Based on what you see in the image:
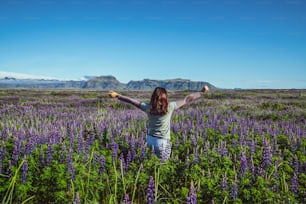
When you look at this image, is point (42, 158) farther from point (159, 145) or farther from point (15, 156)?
point (159, 145)

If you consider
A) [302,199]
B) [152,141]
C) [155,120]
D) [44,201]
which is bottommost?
[44,201]

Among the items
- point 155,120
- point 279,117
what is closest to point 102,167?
point 155,120

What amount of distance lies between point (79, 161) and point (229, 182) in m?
2.66

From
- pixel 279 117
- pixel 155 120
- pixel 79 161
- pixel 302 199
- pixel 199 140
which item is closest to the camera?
pixel 302 199

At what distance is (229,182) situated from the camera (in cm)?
380

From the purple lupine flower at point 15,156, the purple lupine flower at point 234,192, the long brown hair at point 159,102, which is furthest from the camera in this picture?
the long brown hair at point 159,102

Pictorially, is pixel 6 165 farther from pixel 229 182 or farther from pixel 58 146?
pixel 229 182

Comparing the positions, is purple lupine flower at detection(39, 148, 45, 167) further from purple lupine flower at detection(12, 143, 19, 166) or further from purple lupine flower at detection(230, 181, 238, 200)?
purple lupine flower at detection(230, 181, 238, 200)

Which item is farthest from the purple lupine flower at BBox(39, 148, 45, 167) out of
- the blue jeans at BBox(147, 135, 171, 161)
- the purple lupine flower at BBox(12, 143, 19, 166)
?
the blue jeans at BBox(147, 135, 171, 161)

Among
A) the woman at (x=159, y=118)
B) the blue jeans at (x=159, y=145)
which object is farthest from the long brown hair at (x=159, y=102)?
the blue jeans at (x=159, y=145)

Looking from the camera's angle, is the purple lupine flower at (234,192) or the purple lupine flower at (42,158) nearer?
the purple lupine flower at (234,192)

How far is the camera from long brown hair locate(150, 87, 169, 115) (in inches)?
199

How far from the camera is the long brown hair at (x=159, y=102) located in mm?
5055

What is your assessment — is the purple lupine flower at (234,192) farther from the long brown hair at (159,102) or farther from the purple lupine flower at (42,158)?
the purple lupine flower at (42,158)
